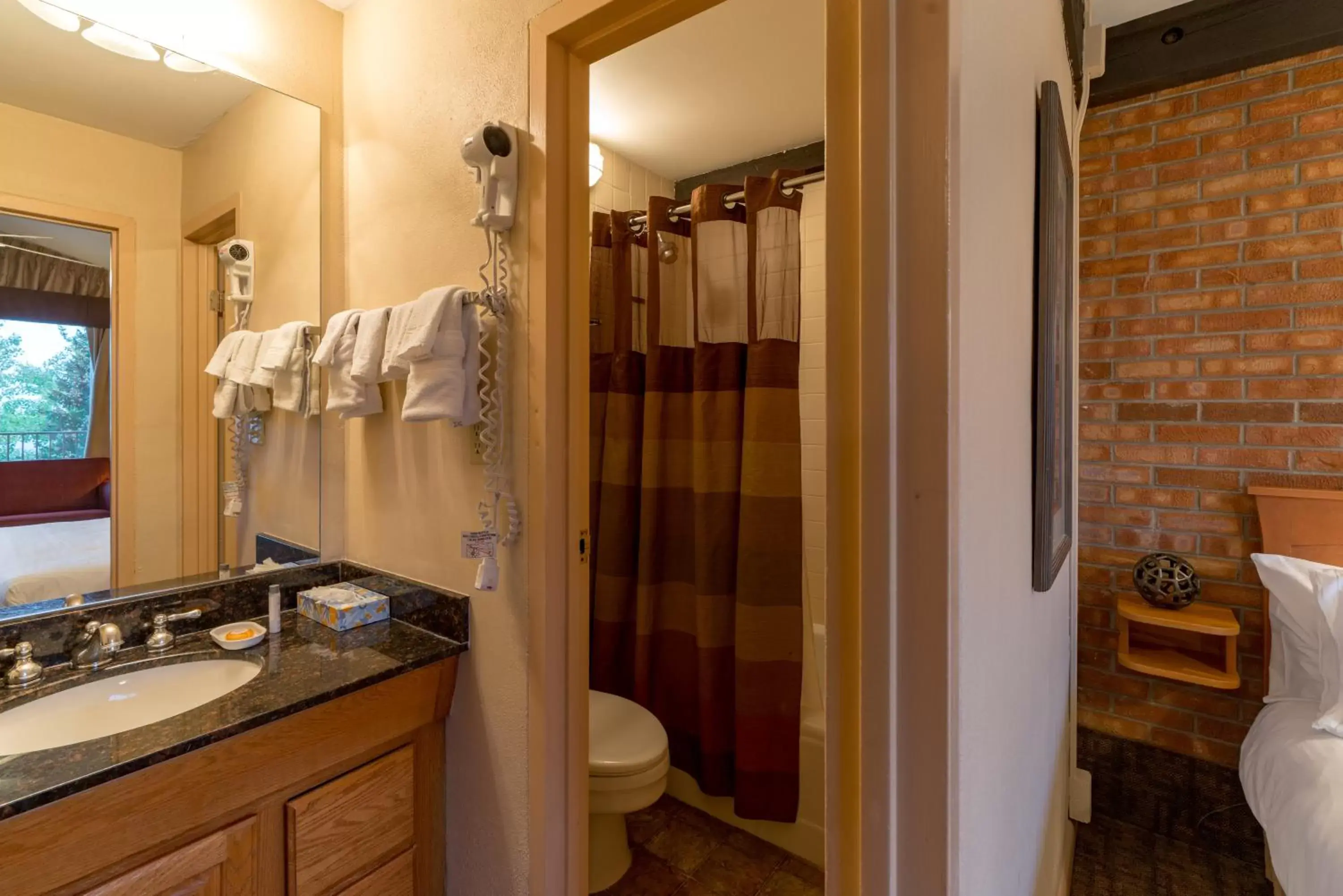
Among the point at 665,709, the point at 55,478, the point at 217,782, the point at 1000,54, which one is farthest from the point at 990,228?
the point at 665,709

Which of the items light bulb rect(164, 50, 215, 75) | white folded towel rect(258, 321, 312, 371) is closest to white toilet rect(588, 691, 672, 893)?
white folded towel rect(258, 321, 312, 371)

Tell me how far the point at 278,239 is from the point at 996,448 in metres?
1.67

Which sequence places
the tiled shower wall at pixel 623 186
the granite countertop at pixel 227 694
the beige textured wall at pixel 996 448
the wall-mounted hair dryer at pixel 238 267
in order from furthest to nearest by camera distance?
the tiled shower wall at pixel 623 186 < the wall-mounted hair dryer at pixel 238 267 < the granite countertop at pixel 227 694 < the beige textured wall at pixel 996 448

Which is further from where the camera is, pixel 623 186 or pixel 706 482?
pixel 623 186

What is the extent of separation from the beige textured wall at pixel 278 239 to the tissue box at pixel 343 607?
0.17 m

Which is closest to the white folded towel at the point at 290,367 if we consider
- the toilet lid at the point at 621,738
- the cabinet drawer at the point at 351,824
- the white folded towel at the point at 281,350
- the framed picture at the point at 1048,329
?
the white folded towel at the point at 281,350

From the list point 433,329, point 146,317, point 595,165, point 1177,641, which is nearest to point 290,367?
point 146,317

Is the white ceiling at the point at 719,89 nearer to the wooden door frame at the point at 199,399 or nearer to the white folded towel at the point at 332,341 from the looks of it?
the white folded towel at the point at 332,341

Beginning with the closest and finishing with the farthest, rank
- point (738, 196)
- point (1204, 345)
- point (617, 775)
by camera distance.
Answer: point (617, 775) < point (1204, 345) < point (738, 196)

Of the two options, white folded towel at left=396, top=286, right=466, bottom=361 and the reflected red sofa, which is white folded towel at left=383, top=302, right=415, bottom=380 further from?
the reflected red sofa

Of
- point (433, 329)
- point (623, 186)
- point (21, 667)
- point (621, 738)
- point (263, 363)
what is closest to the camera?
point (21, 667)

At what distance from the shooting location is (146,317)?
1319 mm

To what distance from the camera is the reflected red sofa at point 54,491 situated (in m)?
1.14

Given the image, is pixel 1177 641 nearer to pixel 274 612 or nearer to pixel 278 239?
pixel 274 612
